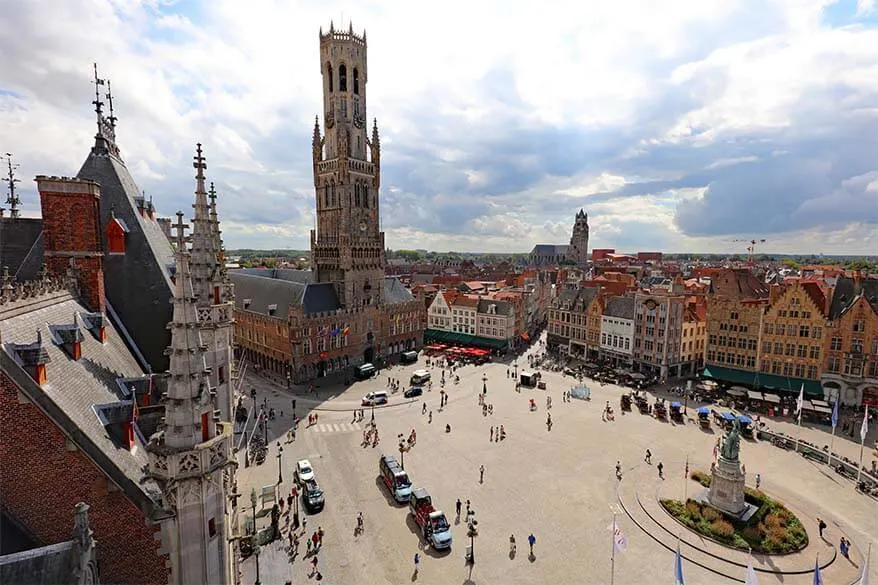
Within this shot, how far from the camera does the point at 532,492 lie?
1284 inches

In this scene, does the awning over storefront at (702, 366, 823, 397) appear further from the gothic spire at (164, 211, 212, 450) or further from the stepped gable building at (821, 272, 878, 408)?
the gothic spire at (164, 211, 212, 450)

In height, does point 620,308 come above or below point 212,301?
below

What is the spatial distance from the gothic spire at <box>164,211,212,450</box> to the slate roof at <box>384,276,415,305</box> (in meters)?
61.5

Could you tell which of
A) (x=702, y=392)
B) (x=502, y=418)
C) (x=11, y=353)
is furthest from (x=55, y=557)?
(x=702, y=392)

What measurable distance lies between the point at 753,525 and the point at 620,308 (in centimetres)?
4433

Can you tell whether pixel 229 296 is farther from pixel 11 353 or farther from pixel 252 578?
pixel 252 578

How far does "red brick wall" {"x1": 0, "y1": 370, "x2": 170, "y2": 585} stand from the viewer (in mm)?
11109

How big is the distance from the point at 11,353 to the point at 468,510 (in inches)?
1014

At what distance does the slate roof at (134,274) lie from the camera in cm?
2073

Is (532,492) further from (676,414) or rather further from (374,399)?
(676,414)

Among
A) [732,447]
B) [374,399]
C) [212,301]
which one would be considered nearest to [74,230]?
[212,301]

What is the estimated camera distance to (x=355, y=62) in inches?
2768

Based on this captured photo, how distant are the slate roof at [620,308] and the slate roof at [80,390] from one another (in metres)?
66.4

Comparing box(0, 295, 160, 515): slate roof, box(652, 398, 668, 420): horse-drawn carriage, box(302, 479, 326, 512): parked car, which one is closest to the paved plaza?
box(302, 479, 326, 512): parked car
